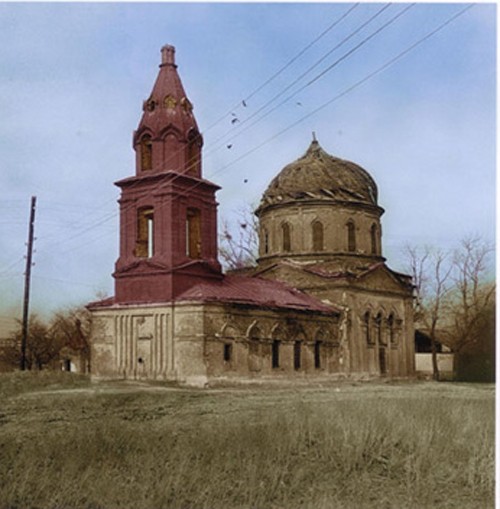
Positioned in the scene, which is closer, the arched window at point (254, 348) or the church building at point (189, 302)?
the church building at point (189, 302)

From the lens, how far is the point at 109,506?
9219mm

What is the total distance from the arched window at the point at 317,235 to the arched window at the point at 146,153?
10.0 m

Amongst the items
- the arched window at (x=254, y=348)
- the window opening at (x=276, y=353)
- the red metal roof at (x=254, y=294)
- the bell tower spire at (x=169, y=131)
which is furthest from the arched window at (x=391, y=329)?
the bell tower spire at (x=169, y=131)

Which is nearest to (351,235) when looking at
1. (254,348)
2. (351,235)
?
(351,235)

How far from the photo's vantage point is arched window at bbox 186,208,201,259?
1049 inches

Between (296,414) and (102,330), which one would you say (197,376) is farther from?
(296,414)

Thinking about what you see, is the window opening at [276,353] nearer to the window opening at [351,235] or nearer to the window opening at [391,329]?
the window opening at [391,329]

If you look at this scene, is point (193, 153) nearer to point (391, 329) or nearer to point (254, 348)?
point (254, 348)

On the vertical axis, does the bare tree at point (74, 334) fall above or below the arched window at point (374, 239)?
below

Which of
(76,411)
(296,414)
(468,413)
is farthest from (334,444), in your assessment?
(76,411)

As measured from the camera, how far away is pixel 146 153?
86.2 ft

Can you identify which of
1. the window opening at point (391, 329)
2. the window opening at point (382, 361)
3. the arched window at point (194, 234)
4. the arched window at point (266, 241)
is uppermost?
the arched window at point (266, 241)

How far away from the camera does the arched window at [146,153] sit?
26.1 metres

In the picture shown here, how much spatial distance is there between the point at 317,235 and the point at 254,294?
22.4 ft
